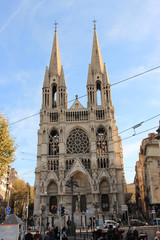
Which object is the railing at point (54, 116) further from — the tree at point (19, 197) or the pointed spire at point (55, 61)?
the tree at point (19, 197)

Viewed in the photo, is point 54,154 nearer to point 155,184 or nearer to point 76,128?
point 76,128

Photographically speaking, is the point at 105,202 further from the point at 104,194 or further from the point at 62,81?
the point at 62,81

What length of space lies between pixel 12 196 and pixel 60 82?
28.6m

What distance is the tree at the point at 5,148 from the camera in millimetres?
24172

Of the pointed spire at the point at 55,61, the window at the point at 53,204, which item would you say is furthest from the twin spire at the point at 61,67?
the window at the point at 53,204

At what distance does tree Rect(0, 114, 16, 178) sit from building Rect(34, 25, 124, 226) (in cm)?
1767

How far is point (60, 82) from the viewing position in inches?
2057

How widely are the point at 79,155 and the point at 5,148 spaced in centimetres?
2262

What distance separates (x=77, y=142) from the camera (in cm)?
4750

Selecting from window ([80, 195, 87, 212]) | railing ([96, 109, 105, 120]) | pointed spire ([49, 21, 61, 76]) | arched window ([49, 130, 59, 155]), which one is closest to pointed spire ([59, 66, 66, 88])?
pointed spire ([49, 21, 61, 76])

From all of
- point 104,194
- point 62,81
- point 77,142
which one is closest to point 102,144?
point 77,142

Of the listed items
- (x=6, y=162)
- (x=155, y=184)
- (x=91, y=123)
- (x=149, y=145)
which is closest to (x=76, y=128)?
(x=91, y=123)

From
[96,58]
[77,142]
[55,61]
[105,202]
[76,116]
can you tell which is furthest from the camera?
[55,61]

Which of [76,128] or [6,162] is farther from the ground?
[76,128]
